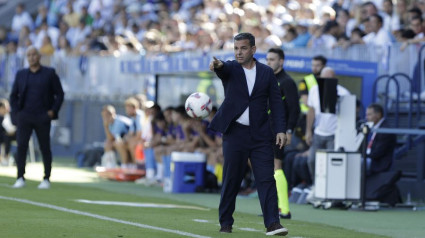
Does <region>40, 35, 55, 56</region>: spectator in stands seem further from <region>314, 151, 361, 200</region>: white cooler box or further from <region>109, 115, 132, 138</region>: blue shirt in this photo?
<region>314, 151, 361, 200</region>: white cooler box

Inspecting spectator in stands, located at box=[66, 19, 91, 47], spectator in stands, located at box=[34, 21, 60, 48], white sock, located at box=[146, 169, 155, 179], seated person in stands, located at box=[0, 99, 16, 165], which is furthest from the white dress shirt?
spectator in stands, located at box=[34, 21, 60, 48]

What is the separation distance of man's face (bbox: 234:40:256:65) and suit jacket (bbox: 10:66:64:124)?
672 cm

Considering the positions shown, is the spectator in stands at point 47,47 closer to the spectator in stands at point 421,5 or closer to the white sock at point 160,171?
the white sock at point 160,171

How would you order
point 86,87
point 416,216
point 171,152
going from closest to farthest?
point 416,216 → point 171,152 → point 86,87

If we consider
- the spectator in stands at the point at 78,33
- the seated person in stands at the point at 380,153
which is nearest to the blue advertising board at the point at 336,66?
the seated person in stands at the point at 380,153

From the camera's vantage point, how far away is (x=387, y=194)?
15891 mm

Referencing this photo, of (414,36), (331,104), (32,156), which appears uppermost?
(414,36)

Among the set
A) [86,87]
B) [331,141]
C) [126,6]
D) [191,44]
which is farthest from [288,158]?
[126,6]

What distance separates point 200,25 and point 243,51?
50.6 feet

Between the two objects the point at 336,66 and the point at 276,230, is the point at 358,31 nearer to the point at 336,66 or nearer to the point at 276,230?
the point at 336,66

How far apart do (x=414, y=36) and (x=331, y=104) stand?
381 centimetres

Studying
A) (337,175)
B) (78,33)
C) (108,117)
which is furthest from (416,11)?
(78,33)

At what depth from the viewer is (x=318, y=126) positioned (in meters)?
16.1

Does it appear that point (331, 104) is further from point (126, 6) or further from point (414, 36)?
point (126, 6)
